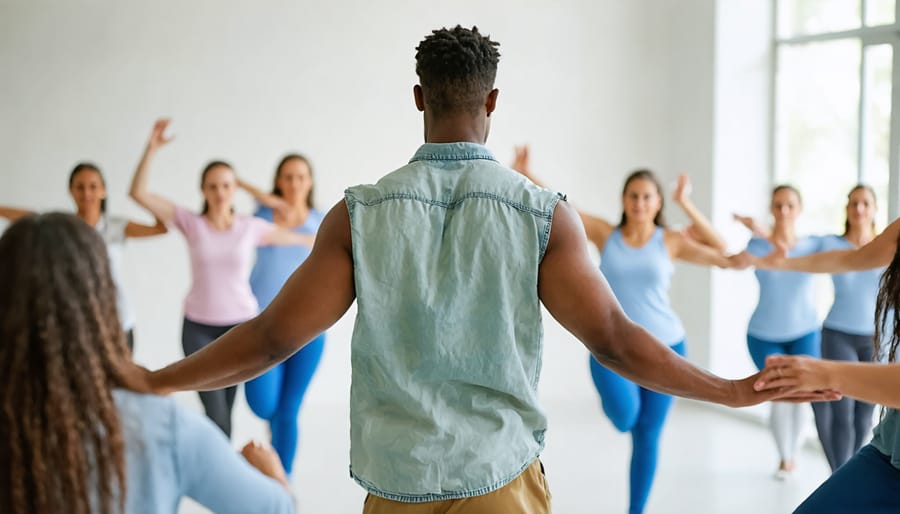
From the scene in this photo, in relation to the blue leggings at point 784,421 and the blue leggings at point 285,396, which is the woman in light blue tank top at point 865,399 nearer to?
the blue leggings at point 784,421

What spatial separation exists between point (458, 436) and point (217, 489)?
39 cm

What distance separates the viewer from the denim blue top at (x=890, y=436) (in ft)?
7.31

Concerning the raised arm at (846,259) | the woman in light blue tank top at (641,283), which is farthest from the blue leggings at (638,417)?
the raised arm at (846,259)

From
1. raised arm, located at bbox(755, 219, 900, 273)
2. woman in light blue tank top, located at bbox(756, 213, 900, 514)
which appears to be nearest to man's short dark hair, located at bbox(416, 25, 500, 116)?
woman in light blue tank top, located at bbox(756, 213, 900, 514)

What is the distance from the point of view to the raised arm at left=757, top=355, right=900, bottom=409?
198 centimetres

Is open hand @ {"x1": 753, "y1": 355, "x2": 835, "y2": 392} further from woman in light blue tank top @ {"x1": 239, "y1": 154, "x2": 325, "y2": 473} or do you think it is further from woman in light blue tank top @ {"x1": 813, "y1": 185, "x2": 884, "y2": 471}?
woman in light blue tank top @ {"x1": 239, "y1": 154, "x2": 325, "y2": 473}

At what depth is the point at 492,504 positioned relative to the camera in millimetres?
1651

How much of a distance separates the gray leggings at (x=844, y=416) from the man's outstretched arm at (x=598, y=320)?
2694mm

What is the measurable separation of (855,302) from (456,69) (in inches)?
125

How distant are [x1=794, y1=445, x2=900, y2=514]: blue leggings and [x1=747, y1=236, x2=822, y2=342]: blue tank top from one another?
2.36 metres

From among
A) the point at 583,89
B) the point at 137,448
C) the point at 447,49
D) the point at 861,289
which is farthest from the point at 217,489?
the point at 583,89

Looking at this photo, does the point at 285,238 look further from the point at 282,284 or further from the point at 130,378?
the point at 130,378

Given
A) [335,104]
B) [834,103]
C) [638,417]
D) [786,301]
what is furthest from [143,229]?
[834,103]

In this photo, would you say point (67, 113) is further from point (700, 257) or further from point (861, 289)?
point (861, 289)
